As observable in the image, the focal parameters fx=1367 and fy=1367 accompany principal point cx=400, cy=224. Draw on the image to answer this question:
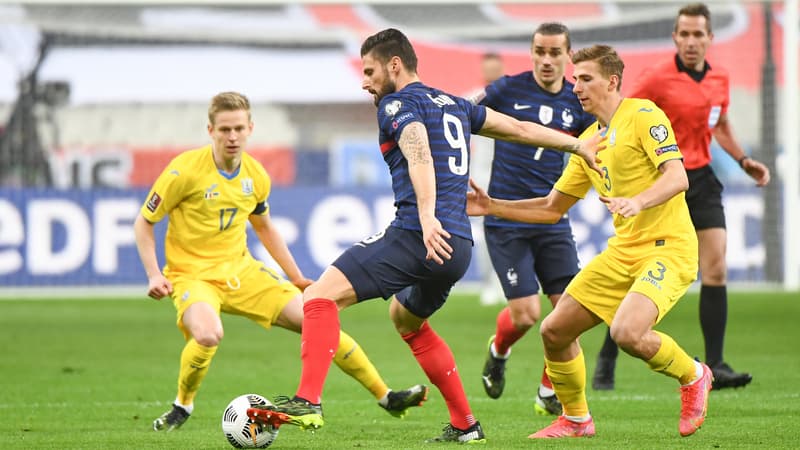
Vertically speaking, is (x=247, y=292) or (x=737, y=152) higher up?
(x=737, y=152)

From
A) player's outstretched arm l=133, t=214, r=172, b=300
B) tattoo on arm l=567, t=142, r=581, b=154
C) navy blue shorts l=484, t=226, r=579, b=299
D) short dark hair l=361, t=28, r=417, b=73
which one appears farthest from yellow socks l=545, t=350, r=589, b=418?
player's outstretched arm l=133, t=214, r=172, b=300

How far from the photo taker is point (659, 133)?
6.66 metres

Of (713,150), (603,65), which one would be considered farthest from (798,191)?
(603,65)

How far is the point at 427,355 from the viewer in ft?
22.2

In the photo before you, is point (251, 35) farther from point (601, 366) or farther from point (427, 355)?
point (427, 355)

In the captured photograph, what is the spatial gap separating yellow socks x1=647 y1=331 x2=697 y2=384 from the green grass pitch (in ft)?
1.04

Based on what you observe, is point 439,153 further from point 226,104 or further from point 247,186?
point 247,186

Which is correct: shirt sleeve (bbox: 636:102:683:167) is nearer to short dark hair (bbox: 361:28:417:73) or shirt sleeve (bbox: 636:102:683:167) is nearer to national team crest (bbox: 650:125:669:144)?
national team crest (bbox: 650:125:669:144)

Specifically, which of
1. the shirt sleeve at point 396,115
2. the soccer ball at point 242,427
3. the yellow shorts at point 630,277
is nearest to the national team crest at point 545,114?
the yellow shorts at point 630,277

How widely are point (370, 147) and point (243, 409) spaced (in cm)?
1557

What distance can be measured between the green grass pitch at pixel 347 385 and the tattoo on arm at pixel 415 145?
4.70 feet

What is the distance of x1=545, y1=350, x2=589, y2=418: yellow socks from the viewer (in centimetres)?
695

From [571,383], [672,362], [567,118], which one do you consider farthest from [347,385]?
[672,362]

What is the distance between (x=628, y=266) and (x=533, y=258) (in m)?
1.83
